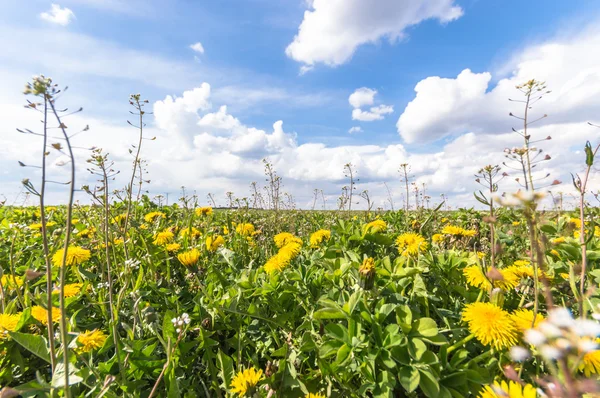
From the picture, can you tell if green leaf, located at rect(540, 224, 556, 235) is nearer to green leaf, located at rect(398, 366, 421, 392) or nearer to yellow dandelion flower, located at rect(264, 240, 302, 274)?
green leaf, located at rect(398, 366, 421, 392)

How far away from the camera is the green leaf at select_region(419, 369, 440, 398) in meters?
1.12

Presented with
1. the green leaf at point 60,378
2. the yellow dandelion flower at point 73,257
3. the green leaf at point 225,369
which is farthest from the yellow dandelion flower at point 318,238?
the green leaf at point 60,378

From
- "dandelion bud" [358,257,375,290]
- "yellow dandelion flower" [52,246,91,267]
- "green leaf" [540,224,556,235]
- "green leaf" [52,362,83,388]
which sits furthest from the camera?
"yellow dandelion flower" [52,246,91,267]

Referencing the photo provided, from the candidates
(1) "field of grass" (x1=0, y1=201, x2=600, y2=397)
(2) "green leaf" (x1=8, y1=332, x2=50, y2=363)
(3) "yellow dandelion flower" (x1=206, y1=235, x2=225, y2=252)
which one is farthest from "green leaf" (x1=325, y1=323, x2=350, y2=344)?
(3) "yellow dandelion flower" (x1=206, y1=235, x2=225, y2=252)

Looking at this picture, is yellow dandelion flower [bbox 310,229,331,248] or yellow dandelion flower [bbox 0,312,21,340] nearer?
yellow dandelion flower [bbox 0,312,21,340]

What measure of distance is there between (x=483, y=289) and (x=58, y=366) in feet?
5.88

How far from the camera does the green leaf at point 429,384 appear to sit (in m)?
1.12

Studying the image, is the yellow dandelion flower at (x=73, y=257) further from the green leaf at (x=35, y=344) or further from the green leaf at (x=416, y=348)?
the green leaf at (x=416, y=348)

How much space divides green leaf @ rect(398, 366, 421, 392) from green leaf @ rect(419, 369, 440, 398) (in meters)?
0.03

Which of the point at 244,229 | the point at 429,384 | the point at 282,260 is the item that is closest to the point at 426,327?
the point at 429,384

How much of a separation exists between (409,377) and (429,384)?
72 millimetres

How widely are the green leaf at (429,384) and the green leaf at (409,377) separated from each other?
28 millimetres

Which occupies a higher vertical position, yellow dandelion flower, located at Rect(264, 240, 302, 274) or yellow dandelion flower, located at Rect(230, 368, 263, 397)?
yellow dandelion flower, located at Rect(264, 240, 302, 274)

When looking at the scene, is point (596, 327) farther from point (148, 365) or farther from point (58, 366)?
point (148, 365)
